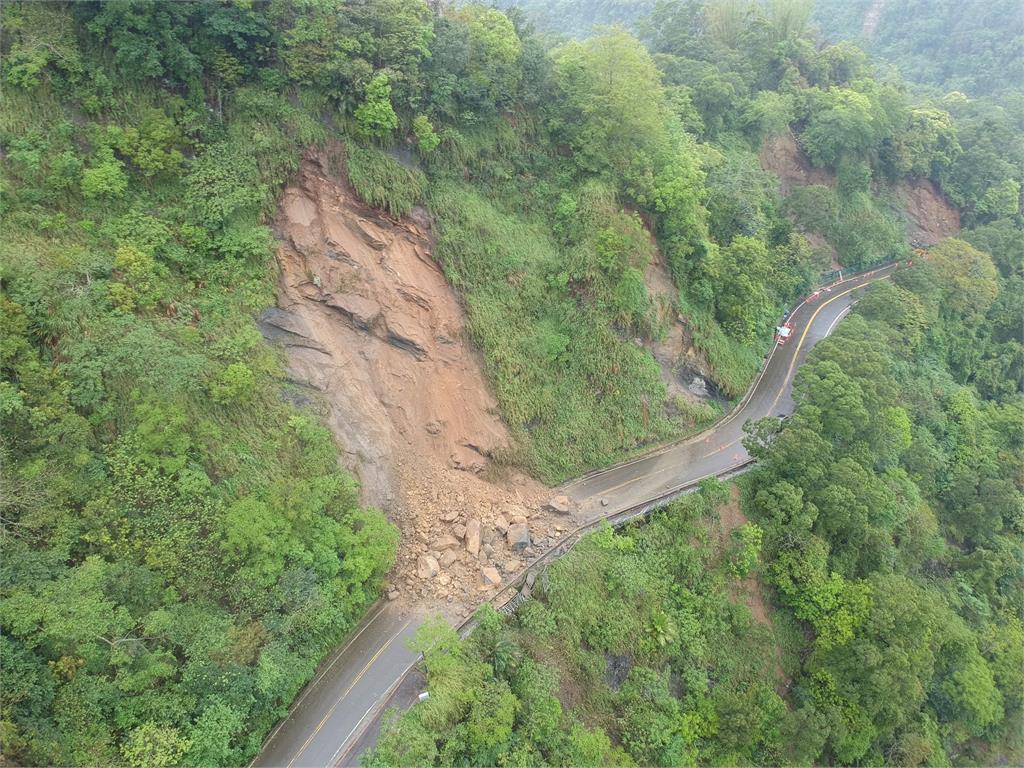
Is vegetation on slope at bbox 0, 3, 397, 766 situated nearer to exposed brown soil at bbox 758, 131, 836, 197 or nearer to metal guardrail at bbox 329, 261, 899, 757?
metal guardrail at bbox 329, 261, 899, 757

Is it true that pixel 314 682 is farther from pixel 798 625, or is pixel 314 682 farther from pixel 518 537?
pixel 798 625

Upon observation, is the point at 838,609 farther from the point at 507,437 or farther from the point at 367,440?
Result: the point at 367,440

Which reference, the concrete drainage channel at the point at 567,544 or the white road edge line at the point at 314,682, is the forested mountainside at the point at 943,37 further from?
the white road edge line at the point at 314,682

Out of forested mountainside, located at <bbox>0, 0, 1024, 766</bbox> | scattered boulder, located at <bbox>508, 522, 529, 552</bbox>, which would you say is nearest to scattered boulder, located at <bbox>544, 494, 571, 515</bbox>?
forested mountainside, located at <bbox>0, 0, 1024, 766</bbox>

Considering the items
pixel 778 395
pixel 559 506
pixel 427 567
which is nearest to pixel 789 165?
pixel 778 395

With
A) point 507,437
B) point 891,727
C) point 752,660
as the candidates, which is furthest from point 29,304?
point 891,727

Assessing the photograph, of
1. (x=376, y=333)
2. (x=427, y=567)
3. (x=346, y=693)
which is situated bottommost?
(x=346, y=693)
